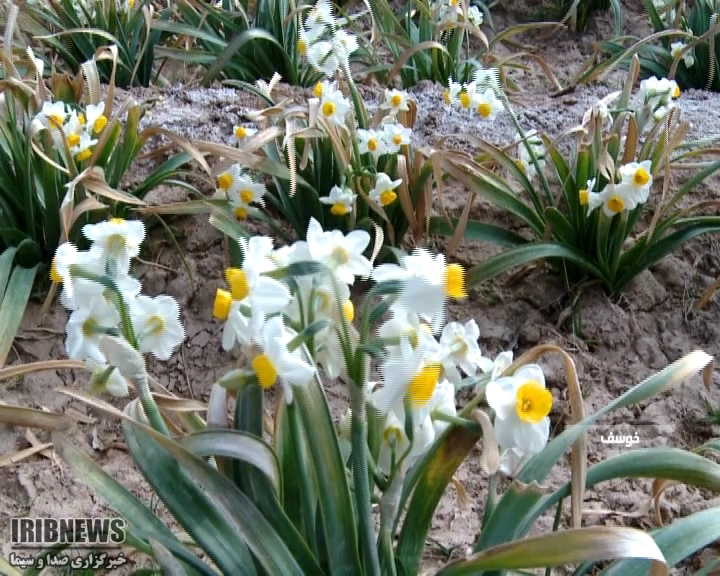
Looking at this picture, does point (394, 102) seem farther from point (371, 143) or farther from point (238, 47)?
point (238, 47)

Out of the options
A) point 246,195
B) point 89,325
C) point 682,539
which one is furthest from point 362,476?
point 246,195

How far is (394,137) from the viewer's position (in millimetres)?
1885

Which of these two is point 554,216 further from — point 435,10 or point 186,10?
point 186,10

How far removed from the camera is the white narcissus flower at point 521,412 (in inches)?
32.9

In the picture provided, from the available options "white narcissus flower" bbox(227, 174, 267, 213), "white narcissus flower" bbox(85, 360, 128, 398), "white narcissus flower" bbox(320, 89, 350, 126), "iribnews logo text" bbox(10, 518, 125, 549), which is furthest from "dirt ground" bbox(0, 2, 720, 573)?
"white narcissus flower" bbox(85, 360, 128, 398)

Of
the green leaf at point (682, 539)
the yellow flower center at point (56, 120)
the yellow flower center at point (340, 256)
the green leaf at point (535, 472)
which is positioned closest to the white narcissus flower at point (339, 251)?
the yellow flower center at point (340, 256)

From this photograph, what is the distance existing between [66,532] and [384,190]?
99 cm

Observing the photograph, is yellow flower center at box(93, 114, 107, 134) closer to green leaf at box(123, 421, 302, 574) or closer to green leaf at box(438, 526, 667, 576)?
green leaf at box(123, 421, 302, 574)

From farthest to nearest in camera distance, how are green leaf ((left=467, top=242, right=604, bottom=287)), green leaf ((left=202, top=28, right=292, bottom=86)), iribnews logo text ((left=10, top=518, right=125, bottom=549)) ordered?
green leaf ((left=202, top=28, right=292, bottom=86)), green leaf ((left=467, top=242, right=604, bottom=287)), iribnews logo text ((left=10, top=518, right=125, bottom=549))

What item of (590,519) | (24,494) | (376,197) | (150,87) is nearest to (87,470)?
(24,494)

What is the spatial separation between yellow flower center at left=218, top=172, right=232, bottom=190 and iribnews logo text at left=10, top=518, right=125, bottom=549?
2.69 ft

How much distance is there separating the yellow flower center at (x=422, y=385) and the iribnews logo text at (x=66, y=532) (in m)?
0.60

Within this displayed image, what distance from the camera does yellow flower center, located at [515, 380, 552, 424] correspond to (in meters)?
0.83

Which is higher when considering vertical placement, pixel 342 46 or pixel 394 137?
pixel 342 46
